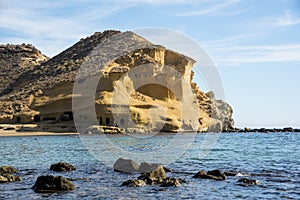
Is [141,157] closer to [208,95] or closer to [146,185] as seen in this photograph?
[146,185]

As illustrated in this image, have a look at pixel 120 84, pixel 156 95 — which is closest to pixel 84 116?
pixel 120 84

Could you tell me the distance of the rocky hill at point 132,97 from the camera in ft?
268

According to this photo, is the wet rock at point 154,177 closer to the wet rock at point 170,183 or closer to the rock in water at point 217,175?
the wet rock at point 170,183

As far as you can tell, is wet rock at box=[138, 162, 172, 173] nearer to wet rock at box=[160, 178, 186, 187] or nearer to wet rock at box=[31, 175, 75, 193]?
wet rock at box=[160, 178, 186, 187]

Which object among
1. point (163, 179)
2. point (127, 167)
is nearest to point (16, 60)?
point (127, 167)

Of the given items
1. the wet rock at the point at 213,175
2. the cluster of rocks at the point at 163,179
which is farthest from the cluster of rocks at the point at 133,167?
the wet rock at the point at 213,175

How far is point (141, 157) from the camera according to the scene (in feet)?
114

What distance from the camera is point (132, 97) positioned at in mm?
85188

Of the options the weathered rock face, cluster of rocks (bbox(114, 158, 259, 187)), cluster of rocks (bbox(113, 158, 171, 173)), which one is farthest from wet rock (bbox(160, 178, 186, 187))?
cluster of rocks (bbox(113, 158, 171, 173))

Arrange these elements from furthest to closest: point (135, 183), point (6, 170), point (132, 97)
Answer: point (132, 97), point (6, 170), point (135, 183)

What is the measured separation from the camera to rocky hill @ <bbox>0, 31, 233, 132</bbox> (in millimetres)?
81750

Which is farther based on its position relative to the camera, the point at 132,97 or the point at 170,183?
the point at 132,97

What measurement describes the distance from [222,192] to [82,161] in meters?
15.6

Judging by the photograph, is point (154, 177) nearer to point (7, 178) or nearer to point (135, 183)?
point (135, 183)
